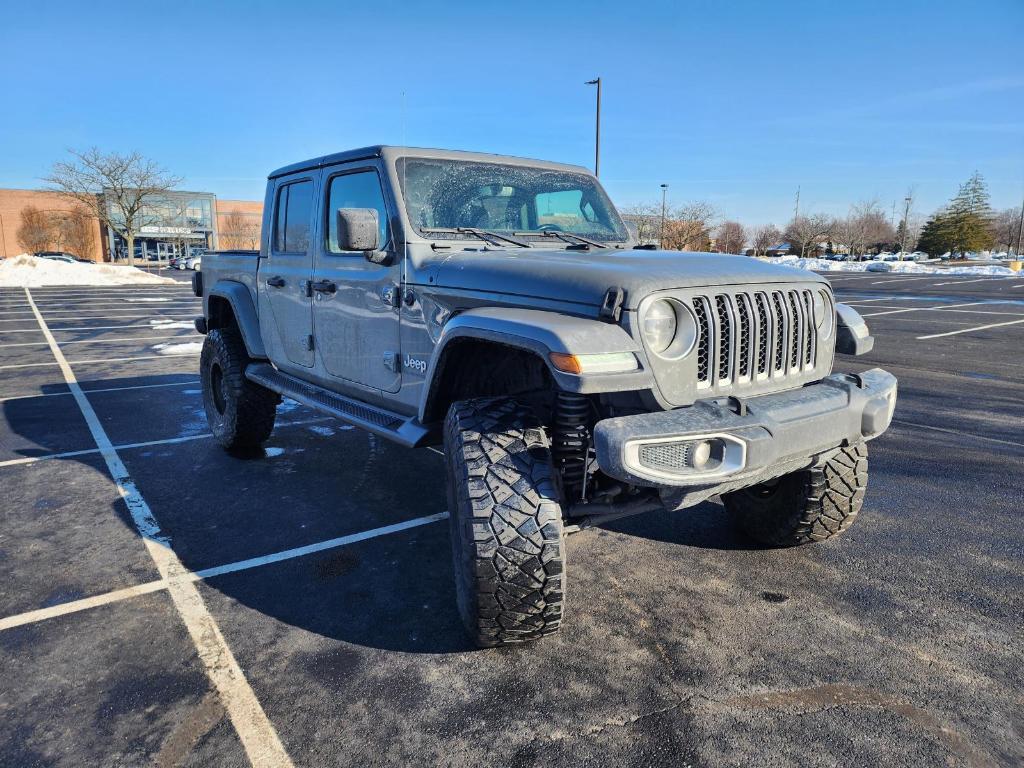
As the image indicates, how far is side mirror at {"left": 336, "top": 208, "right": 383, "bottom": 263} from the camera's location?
124 inches

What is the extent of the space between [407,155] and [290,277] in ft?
4.22

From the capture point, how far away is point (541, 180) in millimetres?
4117

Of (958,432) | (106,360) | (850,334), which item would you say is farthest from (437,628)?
(106,360)

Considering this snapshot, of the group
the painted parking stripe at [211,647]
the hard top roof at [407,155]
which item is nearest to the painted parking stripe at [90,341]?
the painted parking stripe at [211,647]

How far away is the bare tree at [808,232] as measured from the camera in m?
67.9

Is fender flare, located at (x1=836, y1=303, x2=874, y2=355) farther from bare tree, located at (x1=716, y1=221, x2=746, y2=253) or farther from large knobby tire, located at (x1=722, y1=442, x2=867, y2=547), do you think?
bare tree, located at (x1=716, y1=221, x2=746, y2=253)

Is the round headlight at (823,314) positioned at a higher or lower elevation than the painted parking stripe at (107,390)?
higher

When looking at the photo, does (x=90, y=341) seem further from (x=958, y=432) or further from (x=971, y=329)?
(x=971, y=329)

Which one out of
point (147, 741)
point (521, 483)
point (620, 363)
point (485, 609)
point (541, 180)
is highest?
point (541, 180)

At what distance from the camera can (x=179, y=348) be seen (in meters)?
10.7

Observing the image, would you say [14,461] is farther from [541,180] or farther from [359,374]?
[541,180]

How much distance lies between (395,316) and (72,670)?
77.8 inches

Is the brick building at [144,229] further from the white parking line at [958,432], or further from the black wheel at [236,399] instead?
the white parking line at [958,432]

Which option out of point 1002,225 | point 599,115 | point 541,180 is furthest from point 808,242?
point 541,180
